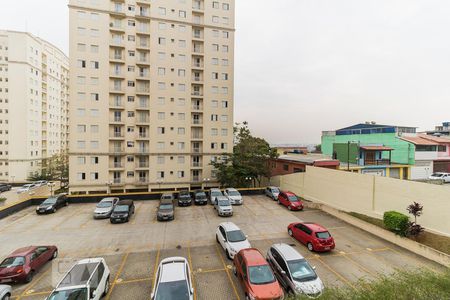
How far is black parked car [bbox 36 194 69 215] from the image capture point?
21.2 metres

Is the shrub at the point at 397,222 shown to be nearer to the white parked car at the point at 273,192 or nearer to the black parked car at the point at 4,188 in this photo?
the white parked car at the point at 273,192

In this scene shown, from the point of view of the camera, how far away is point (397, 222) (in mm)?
15219

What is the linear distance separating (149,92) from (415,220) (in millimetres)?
34837

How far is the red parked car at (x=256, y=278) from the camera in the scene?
28.3 ft

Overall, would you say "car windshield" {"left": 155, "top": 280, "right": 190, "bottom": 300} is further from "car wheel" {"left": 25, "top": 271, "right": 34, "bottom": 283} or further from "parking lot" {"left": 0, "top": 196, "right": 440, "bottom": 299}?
"car wheel" {"left": 25, "top": 271, "right": 34, "bottom": 283}

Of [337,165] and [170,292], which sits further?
[337,165]

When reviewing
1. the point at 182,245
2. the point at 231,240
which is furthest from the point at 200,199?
the point at 231,240

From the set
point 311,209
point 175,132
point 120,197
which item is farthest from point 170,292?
point 175,132

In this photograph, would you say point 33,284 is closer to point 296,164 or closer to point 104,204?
point 104,204

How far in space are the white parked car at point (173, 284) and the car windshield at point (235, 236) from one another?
4106 mm

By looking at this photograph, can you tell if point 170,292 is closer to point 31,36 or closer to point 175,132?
point 175,132

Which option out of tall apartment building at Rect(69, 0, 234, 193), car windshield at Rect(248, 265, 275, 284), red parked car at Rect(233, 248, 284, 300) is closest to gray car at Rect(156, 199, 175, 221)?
red parked car at Rect(233, 248, 284, 300)

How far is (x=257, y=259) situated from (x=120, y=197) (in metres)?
22.0

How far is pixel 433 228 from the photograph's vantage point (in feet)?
48.9
